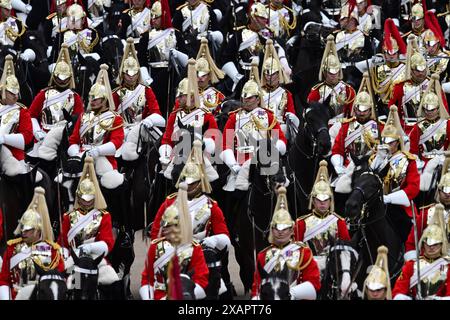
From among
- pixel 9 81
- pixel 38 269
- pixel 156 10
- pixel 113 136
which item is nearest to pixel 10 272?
pixel 38 269

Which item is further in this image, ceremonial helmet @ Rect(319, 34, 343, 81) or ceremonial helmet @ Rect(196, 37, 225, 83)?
ceremonial helmet @ Rect(319, 34, 343, 81)

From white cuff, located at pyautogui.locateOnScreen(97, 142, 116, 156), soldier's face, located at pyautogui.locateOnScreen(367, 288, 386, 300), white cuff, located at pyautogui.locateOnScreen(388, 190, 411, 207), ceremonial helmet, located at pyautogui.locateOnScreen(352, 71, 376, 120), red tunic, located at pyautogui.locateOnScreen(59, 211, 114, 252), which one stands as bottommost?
soldier's face, located at pyautogui.locateOnScreen(367, 288, 386, 300)

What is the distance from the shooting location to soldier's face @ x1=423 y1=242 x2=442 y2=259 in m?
14.8

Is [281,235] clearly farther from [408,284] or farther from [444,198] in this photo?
[444,198]

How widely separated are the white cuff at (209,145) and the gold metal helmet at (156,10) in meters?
2.77

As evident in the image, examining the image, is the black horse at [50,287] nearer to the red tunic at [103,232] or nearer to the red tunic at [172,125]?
the red tunic at [103,232]

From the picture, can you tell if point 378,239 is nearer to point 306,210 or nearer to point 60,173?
point 306,210

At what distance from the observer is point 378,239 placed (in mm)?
16281

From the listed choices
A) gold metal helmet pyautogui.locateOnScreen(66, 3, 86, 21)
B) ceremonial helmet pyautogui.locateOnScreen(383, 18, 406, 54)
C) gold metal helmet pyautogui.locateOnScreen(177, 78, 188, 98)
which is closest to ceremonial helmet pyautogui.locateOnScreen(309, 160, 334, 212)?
gold metal helmet pyautogui.locateOnScreen(177, 78, 188, 98)

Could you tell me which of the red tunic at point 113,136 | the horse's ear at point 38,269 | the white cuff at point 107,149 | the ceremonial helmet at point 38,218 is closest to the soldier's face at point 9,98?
the red tunic at point 113,136

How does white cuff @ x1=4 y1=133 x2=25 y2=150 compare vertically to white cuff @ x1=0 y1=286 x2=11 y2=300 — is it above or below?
above

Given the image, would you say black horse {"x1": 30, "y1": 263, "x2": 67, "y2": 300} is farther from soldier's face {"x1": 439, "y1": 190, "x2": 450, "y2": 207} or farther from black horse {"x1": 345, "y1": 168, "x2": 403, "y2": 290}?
soldier's face {"x1": 439, "y1": 190, "x2": 450, "y2": 207}

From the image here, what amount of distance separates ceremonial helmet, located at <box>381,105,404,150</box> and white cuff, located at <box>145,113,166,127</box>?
2.04 m

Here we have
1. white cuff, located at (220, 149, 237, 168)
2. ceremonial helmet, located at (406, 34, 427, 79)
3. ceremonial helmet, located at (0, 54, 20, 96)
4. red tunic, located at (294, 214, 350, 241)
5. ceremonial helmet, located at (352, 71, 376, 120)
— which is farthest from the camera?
ceremonial helmet, located at (406, 34, 427, 79)
